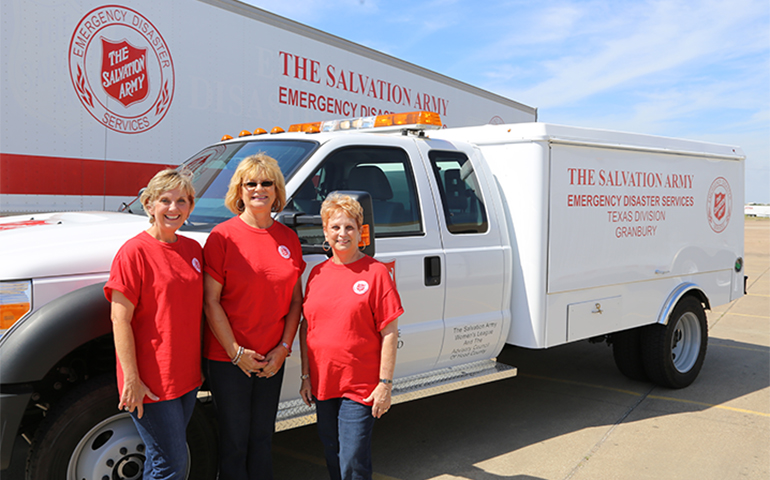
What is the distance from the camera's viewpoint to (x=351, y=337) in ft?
8.84

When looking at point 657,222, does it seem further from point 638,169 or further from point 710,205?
point 710,205

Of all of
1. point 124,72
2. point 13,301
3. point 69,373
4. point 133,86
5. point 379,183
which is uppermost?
point 124,72

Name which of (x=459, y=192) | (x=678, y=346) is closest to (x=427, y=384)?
(x=459, y=192)

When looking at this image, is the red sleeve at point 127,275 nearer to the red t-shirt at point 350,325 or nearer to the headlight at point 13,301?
the headlight at point 13,301

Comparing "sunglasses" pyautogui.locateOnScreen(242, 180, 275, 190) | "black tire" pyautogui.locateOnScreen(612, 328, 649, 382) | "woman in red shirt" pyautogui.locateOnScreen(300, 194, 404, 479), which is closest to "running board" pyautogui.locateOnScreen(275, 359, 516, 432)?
"woman in red shirt" pyautogui.locateOnScreen(300, 194, 404, 479)

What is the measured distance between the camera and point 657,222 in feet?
17.3

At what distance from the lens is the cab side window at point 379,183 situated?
12.0 ft

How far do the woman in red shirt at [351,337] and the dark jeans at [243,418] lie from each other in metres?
0.25

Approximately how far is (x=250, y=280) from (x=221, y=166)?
4.64 ft

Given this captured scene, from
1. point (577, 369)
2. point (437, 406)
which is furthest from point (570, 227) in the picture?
point (577, 369)

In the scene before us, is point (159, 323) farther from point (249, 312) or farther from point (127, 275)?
point (249, 312)

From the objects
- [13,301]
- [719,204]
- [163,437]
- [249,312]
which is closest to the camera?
[163,437]

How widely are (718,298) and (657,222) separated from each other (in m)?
1.45

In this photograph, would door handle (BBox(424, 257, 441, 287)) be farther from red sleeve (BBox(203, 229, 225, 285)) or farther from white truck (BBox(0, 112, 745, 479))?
red sleeve (BBox(203, 229, 225, 285))
